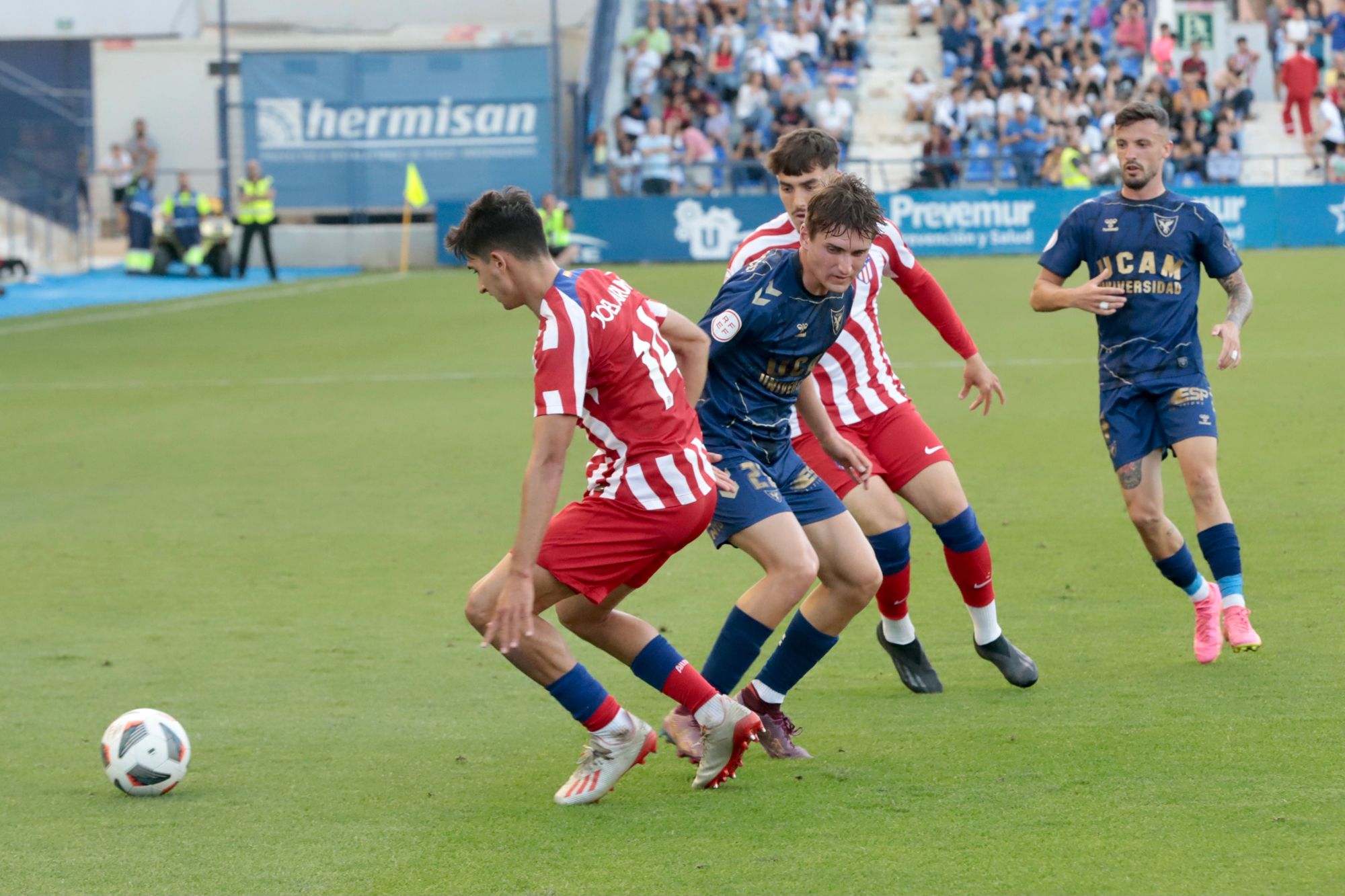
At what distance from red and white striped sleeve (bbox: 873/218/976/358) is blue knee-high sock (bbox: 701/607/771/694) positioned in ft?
5.05

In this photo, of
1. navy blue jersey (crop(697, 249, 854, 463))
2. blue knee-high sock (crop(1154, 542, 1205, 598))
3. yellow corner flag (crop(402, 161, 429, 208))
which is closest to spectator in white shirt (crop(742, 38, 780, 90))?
yellow corner flag (crop(402, 161, 429, 208))

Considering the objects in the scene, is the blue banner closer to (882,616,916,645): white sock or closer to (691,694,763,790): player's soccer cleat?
(882,616,916,645): white sock

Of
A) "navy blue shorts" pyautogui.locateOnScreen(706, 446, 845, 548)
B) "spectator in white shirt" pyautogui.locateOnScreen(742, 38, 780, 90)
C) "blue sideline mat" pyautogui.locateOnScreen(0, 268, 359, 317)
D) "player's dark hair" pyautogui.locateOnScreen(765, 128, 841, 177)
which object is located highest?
"spectator in white shirt" pyautogui.locateOnScreen(742, 38, 780, 90)

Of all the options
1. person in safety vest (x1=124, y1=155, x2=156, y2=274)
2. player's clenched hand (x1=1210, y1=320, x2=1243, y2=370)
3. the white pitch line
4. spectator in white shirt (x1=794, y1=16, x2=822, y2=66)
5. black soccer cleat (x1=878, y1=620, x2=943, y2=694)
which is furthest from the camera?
spectator in white shirt (x1=794, y1=16, x2=822, y2=66)

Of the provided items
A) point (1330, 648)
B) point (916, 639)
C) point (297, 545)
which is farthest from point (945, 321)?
point (297, 545)

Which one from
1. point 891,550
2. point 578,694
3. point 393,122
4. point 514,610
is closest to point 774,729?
point 578,694

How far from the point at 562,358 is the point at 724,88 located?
3049 centimetres

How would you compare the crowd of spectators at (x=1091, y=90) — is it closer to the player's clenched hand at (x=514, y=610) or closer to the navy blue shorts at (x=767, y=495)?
the navy blue shorts at (x=767, y=495)

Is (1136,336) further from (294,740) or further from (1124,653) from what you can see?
(294,740)

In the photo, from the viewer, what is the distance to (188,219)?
Answer: 30766 mm

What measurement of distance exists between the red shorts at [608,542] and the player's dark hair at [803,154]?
1.53m

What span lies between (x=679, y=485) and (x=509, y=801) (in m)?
1.04

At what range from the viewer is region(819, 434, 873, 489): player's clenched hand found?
559cm

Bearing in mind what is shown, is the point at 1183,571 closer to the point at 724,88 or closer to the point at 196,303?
the point at 196,303
